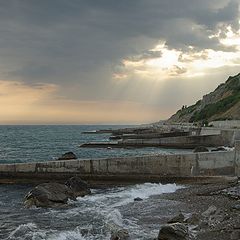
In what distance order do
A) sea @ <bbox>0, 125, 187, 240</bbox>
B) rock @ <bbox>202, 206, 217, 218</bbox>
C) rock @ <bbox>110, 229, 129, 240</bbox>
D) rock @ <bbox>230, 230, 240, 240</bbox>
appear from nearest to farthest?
rock @ <bbox>230, 230, 240, 240</bbox>
rock @ <bbox>110, 229, 129, 240</bbox>
sea @ <bbox>0, 125, 187, 240</bbox>
rock @ <bbox>202, 206, 217, 218</bbox>

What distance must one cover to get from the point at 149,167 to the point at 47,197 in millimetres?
8137

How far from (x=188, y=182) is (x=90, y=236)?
11419 millimetres

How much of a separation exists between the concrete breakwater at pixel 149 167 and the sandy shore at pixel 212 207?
6.35ft

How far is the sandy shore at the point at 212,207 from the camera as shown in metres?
13.1

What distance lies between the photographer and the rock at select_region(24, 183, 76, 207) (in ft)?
62.1

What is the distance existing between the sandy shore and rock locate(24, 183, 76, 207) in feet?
16.8

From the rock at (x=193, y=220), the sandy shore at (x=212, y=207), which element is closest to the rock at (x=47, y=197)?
the sandy shore at (x=212, y=207)

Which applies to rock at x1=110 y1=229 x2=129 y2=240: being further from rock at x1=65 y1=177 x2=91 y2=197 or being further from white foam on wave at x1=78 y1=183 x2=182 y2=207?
rock at x1=65 y1=177 x2=91 y2=197

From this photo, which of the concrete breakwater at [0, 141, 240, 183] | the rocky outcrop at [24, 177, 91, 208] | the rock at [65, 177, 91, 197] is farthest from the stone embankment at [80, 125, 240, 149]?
the rocky outcrop at [24, 177, 91, 208]

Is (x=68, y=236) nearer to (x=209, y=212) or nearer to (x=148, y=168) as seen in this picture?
(x=209, y=212)

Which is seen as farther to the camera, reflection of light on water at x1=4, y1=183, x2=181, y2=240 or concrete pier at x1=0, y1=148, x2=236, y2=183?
concrete pier at x1=0, y1=148, x2=236, y2=183

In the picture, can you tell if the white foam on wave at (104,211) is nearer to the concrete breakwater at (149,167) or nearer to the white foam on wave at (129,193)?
the white foam on wave at (129,193)

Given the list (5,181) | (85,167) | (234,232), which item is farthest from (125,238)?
(5,181)

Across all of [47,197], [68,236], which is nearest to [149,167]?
[47,197]
